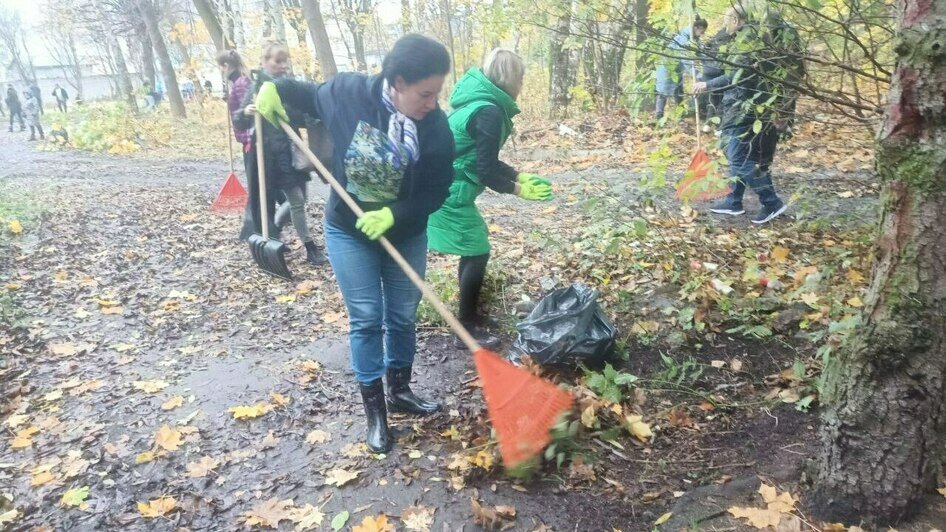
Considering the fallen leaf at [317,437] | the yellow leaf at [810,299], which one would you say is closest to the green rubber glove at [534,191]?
the yellow leaf at [810,299]

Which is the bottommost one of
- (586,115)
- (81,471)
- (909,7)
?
(81,471)

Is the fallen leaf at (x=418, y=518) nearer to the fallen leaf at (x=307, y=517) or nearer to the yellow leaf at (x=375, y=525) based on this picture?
the yellow leaf at (x=375, y=525)

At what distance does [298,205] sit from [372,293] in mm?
3131

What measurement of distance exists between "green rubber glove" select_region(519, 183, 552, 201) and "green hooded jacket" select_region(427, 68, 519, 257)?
0.26m

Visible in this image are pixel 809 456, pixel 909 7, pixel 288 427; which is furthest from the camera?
pixel 288 427

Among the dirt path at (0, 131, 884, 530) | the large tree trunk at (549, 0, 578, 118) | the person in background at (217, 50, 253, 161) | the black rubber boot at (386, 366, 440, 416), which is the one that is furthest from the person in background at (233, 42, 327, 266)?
the large tree trunk at (549, 0, 578, 118)

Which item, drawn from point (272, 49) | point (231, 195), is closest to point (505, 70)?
point (272, 49)

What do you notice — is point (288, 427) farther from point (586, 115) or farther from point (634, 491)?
point (586, 115)

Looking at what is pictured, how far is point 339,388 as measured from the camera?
384cm

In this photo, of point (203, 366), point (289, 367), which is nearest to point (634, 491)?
point (289, 367)

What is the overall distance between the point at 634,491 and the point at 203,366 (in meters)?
3.15

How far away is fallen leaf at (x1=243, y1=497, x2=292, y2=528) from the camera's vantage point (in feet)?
8.87

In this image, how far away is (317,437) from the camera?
131 inches

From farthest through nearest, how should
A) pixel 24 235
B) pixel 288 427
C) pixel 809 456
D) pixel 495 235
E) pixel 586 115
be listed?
pixel 586 115
pixel 24 235
pixel 495 235
pixel 288 427
pixel 809 456
